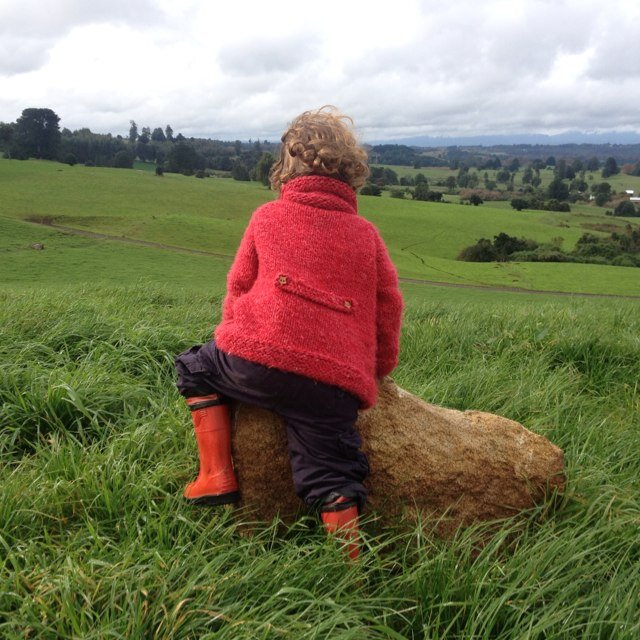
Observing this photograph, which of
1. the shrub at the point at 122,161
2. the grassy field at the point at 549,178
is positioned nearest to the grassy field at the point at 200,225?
the shrub at the point at 122,161

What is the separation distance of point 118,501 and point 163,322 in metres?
3.08

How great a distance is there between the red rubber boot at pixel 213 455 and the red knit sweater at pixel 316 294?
11.4 inches

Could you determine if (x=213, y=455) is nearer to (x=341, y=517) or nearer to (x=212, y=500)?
(x=212, y=500)

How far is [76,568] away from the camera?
1857 mm

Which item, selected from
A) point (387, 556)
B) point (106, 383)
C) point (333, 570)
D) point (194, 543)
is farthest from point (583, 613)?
point (106, 383)

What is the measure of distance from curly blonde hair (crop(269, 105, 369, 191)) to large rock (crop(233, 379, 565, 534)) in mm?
1106

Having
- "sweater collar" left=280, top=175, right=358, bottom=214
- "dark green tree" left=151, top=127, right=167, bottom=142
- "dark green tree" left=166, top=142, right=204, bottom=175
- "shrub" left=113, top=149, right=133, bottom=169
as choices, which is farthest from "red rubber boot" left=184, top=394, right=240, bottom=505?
"dark green tree" left=151, top=127, right=167, bottom=142

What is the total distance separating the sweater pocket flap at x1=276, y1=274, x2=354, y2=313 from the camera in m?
2.51

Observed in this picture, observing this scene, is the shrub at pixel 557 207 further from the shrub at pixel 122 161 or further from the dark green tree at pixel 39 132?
the dark green tree at pixel 39 132

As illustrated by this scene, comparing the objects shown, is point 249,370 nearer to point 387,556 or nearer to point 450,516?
point 387,556

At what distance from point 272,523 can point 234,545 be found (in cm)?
36

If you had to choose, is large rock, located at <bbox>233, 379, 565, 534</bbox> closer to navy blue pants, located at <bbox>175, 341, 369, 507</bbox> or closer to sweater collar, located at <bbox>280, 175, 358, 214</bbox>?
navy blue pants, located at <bbox>175, 341, 369, 507</bbox>

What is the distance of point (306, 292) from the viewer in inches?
98.7

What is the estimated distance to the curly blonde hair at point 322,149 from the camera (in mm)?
2645
